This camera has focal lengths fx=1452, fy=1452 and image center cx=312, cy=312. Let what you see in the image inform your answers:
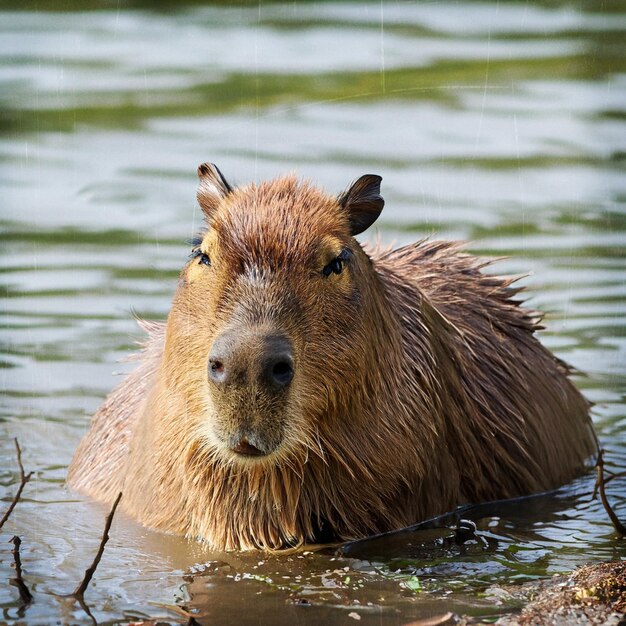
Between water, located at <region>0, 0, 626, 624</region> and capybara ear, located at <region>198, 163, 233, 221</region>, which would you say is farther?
capybara ear, located at <region>198, 163, 233, 221</region>

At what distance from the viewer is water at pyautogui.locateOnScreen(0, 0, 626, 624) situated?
5.98 meters

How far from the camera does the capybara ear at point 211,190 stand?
6.33m

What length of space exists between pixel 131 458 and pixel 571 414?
248cm

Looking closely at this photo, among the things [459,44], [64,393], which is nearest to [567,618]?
[64,393]

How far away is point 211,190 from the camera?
20.9 ft

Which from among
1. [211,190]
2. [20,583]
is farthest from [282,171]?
[20,583]

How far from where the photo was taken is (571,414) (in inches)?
311

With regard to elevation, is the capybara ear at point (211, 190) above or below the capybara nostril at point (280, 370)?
above

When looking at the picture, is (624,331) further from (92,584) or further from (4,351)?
(92,584)

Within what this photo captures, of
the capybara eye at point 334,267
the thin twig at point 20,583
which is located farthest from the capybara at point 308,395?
the thin twig at point 20,583

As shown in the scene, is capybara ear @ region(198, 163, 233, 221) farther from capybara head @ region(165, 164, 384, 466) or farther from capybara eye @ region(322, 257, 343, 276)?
capybara eye @ region(322, 257, 343, 276)

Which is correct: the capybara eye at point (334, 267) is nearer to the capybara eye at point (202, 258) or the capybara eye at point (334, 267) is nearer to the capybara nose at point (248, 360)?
the capybara eye at point (202, 258)

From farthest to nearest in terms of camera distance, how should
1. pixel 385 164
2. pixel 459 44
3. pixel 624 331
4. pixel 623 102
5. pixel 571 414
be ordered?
pixel 459 44 → pixel 623 102 → pixel 385 164 → pixel 624 331 → pixel 571 414

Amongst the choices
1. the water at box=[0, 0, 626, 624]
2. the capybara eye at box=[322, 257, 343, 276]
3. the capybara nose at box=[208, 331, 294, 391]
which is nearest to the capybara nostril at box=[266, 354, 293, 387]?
the capybara nose at box=[208, 331, 294, 391]
